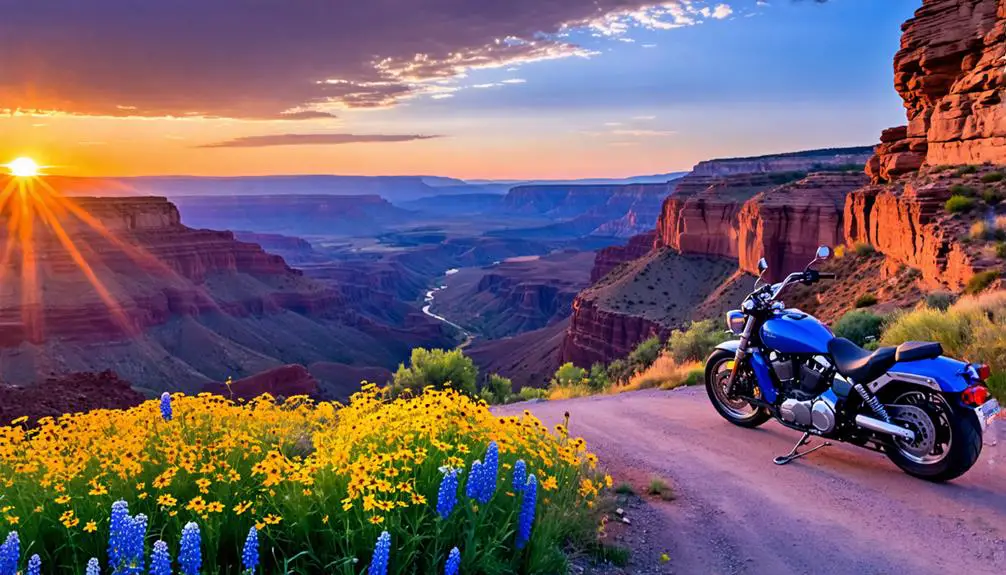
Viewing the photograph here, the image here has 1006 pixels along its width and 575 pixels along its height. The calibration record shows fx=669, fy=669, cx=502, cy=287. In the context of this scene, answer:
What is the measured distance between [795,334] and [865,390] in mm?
886

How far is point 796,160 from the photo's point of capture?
4053 inches

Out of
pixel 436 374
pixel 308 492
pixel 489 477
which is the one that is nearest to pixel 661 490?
pixel 489 477

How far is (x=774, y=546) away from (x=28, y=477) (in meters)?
5.41

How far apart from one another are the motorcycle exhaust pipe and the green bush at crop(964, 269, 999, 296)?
38.3 feet

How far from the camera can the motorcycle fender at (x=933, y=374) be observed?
20.0 feet

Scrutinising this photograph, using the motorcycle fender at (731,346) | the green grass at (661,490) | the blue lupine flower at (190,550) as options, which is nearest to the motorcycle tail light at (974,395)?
the motorcycle fender at (731,346)

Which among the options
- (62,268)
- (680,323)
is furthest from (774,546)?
(62,268)

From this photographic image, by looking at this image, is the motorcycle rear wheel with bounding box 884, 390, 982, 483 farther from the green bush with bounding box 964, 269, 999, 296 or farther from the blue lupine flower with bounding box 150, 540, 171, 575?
the green bush with bounding box 964, 269, 999, 296

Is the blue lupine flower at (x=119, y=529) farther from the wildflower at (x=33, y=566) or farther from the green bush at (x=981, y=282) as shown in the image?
the green bush at (x=981, y=282)

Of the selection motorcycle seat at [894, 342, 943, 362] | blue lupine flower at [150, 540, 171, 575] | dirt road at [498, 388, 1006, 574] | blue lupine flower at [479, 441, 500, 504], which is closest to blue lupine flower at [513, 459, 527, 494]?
blue lupine flower at [479, 441, 500, 504]

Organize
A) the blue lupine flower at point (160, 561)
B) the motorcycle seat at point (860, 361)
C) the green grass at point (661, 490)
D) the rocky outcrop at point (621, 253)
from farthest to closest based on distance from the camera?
1. the rocky outcrop at point (621, 253)
2. the motorcycle seat at point (860, 361)
3. the green grass at point (661, 490)
4. the blue lupine flower at point (160, 561)

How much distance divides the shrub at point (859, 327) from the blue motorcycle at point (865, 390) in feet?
21.2

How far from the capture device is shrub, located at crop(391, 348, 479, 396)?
22188 mm

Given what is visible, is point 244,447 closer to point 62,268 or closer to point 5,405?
point 5,405
